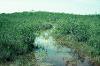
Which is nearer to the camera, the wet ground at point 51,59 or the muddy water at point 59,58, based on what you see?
the wet ground at point 51,59

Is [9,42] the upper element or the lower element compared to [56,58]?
upper

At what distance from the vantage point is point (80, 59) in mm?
→ 11180

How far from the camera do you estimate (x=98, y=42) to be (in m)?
13.4

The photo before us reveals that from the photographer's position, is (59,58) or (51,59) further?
(59,58)

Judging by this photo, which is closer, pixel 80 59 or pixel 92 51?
pixel 80 59

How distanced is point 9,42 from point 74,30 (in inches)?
351

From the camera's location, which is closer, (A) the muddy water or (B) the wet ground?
(B) the wet ground

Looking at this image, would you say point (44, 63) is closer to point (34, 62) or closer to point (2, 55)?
point (34, 62)

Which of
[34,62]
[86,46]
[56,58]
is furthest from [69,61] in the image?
[86,46]

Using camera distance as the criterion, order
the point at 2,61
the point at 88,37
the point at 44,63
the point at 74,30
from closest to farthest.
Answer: the point at 2,61
the point at 44,63
the point at 88,37
the point at 74,30

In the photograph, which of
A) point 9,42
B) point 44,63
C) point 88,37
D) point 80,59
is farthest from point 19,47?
point 88,37

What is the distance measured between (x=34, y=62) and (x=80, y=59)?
1.99m

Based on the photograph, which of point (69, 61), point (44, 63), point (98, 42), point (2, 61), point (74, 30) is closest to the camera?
point (2, 61)

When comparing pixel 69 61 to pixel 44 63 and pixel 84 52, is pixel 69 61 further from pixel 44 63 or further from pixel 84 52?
pixel 84 52
